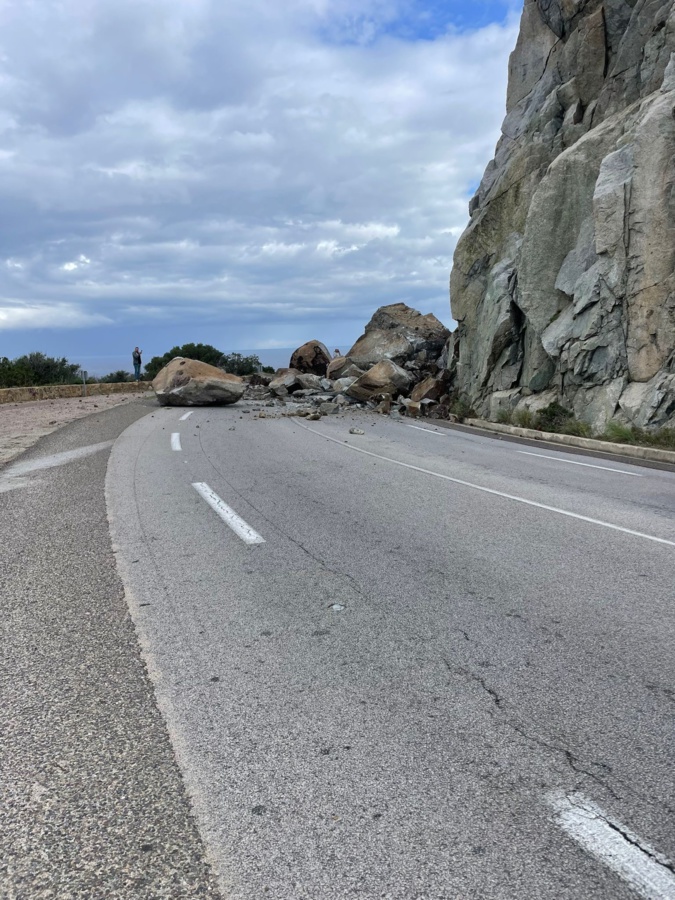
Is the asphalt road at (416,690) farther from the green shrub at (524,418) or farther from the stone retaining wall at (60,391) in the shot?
the stone retaining wall at (60,391)

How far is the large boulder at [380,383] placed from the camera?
1169 inches

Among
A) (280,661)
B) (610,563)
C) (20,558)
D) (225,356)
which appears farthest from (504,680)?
(225,356)

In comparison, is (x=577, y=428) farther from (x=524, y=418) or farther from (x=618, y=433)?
(x=524, y=418)

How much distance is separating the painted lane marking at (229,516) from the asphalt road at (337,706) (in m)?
0.05

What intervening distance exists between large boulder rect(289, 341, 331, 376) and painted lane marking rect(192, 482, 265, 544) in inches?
1233

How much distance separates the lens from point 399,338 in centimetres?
3544

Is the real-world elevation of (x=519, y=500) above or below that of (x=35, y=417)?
below

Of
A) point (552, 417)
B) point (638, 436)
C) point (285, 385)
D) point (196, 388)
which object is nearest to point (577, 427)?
point (552, 417)

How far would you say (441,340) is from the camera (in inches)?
1407

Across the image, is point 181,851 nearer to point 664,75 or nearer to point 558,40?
point 664,75

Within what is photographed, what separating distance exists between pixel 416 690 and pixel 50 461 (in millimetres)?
10420

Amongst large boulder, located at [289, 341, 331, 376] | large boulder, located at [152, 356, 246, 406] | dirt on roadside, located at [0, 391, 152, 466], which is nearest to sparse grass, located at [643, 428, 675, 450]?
dirt on roadside, located at [0, 391, 152, 466]

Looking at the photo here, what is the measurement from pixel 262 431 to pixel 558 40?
877 inches

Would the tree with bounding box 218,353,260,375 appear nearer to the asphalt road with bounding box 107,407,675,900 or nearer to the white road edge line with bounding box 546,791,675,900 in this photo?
the asphalt road with bounding box 107,407,675,900
